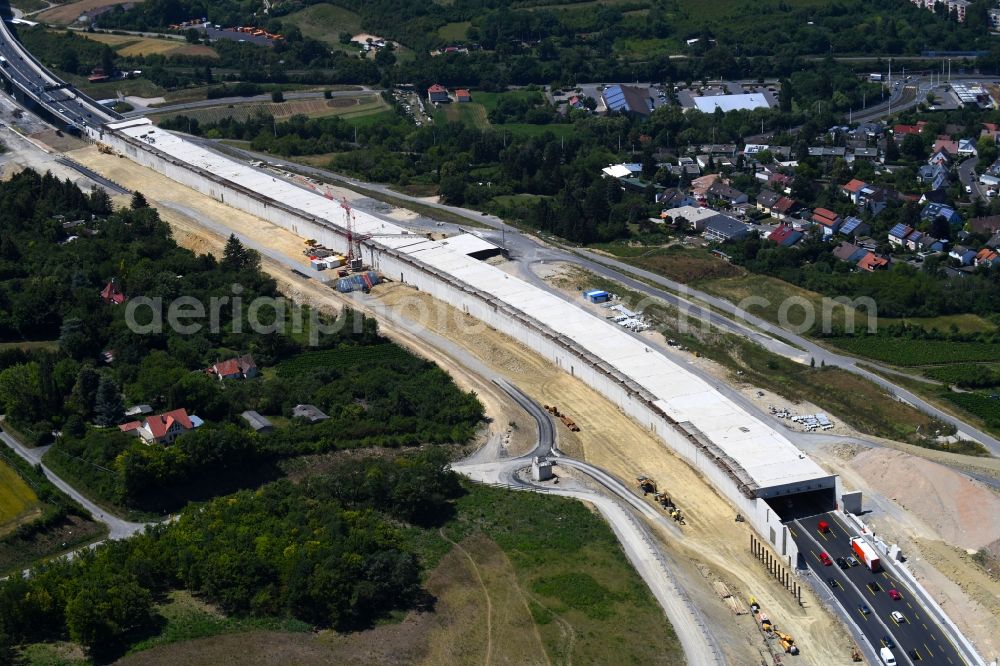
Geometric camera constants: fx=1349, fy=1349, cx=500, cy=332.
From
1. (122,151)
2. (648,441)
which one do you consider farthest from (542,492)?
(122,151)

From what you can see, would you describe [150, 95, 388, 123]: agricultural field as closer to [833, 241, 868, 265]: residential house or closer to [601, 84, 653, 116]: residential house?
[601, 84, 653, 116]: residential house

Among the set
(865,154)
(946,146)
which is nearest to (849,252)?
(865,154)

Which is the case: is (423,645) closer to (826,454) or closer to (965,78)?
(826,454)

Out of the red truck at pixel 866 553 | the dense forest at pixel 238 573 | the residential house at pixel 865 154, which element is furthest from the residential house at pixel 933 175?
the dense forest at pixel 238 573

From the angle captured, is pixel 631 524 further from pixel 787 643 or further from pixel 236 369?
pixel 236 369

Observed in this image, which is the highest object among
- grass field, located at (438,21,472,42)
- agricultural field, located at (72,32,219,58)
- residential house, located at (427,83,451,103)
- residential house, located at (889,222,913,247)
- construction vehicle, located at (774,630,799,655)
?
grass field, located at (438,21,472,42)

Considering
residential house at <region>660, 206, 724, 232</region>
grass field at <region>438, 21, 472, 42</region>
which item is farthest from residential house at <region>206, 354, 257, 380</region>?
grass field at <region>438, 21, 472, 42</region>
